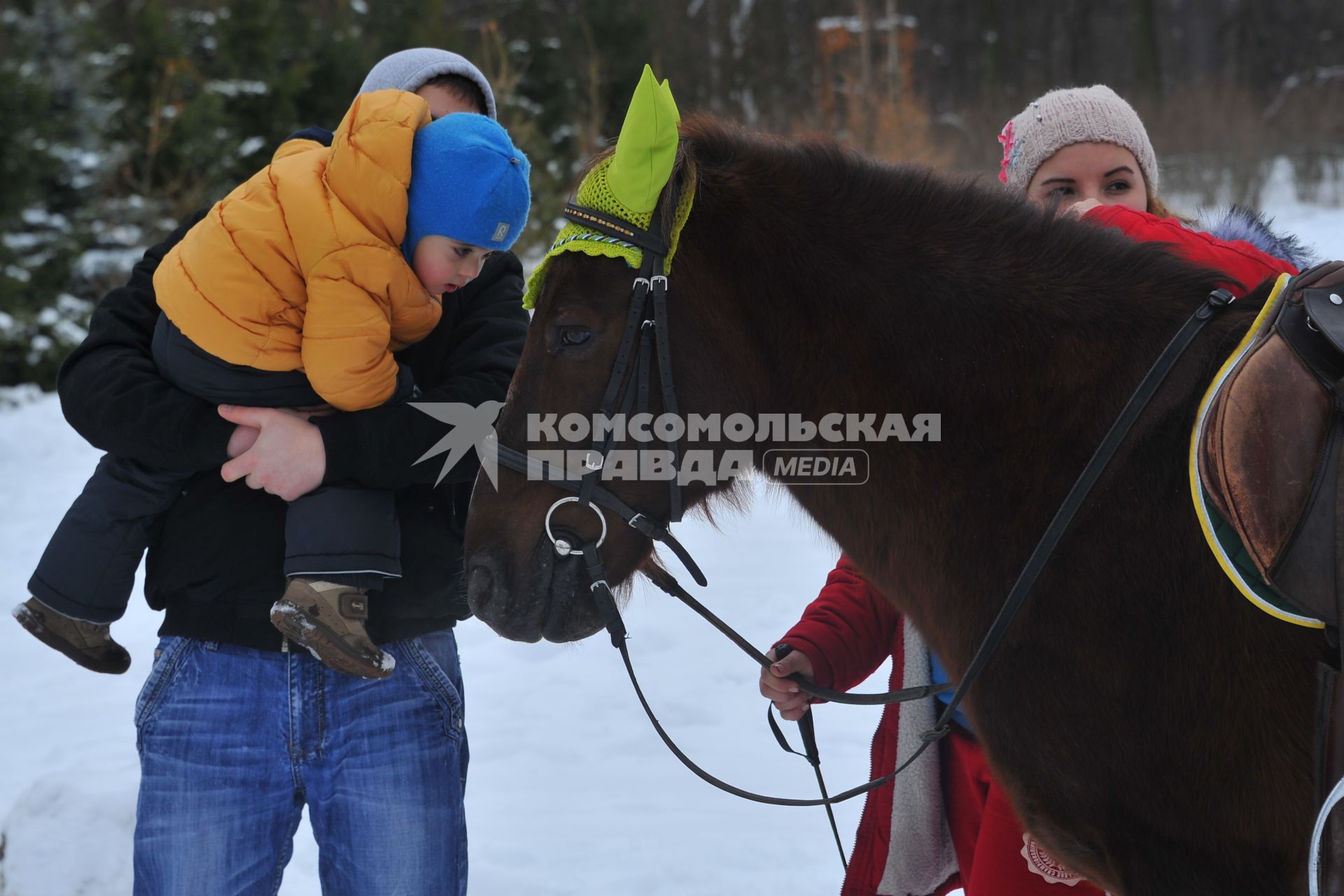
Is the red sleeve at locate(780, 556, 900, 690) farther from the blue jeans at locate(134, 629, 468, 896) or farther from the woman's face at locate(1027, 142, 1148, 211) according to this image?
the woman's face at locate(1027, 142, 1148, 211)

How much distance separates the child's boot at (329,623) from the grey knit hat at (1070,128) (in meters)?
1.60

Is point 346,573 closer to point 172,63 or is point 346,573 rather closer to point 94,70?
point 94,70

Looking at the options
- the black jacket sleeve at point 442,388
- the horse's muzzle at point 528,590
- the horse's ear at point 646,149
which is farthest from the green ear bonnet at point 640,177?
the horse's muzzle at point 528,590

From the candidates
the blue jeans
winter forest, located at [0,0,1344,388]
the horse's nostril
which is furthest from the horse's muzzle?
winter forest, located at [0,0,1344,388]

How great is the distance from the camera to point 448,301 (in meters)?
2.13

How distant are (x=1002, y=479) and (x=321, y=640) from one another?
1.18 metres

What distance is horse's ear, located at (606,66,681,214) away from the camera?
65.0 inches

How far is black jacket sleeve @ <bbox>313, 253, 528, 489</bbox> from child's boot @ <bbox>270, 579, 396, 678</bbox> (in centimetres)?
21

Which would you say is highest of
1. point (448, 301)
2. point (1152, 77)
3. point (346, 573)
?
point (1152, 77)

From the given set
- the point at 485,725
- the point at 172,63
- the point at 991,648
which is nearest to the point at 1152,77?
the point at 172,63

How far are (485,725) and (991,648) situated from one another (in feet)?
11.6

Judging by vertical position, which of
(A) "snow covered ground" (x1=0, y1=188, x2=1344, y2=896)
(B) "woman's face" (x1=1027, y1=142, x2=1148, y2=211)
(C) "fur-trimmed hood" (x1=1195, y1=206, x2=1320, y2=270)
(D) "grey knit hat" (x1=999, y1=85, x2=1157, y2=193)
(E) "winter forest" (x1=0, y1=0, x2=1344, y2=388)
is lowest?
(A) "snow covered ground" (x1=0, y1=188, x2=1344, y2=896)

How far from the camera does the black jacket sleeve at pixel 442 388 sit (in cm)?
188

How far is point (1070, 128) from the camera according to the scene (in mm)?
2279
